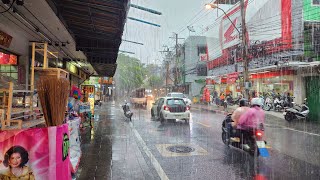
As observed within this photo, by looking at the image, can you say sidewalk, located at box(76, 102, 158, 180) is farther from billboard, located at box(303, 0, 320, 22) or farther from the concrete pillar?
billboard, located at box(303, 0, 320, 22)

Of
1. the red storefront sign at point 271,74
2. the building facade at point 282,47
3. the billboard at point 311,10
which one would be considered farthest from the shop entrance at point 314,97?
the billboard at point 311,10

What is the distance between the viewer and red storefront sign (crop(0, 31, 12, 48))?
682 cm

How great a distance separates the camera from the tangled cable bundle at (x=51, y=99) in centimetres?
329

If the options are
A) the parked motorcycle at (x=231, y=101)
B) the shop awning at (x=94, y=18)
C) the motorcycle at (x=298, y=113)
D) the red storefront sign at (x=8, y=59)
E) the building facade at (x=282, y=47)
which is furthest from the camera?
the parked motorcycle at (x=231, y=101)

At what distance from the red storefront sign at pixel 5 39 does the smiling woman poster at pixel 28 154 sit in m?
4.74

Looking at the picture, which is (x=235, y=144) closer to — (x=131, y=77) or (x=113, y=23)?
(x=113, y=23)

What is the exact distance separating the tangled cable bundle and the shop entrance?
1569cm

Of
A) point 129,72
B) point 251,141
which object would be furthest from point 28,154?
point 129,72

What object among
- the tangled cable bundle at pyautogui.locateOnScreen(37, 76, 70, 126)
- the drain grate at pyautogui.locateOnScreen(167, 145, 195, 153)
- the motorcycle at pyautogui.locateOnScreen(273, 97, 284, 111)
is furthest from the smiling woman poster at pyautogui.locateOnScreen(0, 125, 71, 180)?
the motorcycle at pyautogui.locateOnScreen(273, 97, 284, 111)

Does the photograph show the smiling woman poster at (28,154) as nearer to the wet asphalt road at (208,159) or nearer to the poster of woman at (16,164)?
the poster of woman at (16,164)

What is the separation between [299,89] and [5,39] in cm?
1746

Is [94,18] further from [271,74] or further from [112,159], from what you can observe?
[271,74]

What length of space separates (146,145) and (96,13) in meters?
4.54

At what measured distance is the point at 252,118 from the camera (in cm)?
717
